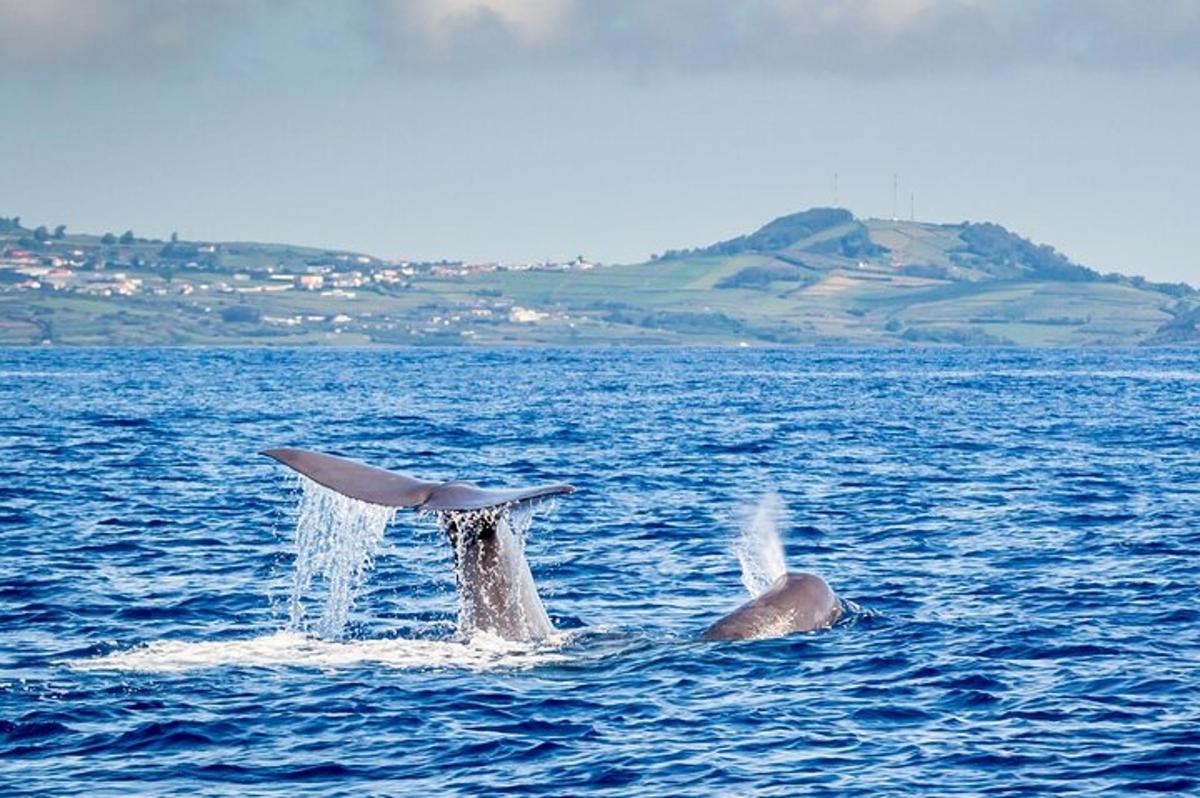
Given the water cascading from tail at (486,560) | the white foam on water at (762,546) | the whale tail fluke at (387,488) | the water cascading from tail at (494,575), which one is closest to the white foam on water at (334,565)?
the water cascading from tail at (486,560)

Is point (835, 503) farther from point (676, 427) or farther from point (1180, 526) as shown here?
point (676, 427)

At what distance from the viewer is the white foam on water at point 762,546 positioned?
74.8 feet

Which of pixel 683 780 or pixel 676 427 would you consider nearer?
pixel 683 780

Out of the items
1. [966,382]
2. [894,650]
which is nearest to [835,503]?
[894,650]

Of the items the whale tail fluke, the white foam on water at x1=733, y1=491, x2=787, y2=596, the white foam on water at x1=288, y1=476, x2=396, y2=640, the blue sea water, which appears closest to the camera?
the blue sea water

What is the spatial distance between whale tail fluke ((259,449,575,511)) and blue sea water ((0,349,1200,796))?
1653mm

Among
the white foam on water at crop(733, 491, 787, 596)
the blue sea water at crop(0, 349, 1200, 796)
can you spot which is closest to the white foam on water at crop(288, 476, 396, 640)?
the blue sea water at crop(0, 349, 1200, 796)

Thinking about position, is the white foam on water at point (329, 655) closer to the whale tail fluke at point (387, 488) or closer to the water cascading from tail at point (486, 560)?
the water cascading from tail at point (486, 560)

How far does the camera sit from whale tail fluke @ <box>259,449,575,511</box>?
15.4 meters

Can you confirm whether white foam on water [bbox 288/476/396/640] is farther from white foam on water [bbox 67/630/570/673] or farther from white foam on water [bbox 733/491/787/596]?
white foam on water [bbox 733/491/787/596]

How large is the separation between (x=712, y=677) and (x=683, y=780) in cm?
319

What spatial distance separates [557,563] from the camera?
2475cm

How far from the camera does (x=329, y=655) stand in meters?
18.1

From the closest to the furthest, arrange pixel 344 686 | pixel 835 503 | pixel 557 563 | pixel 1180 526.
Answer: pixel 344 686
pixel 557 563
pixel 1180 526
pixel 835 503
